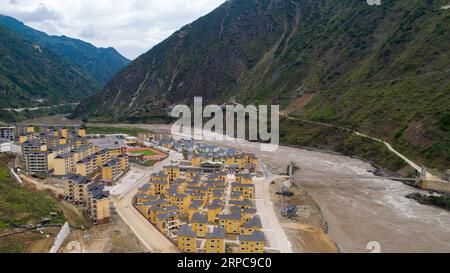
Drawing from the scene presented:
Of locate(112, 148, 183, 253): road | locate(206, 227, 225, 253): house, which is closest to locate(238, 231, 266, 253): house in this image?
locate(206, 227, 225, 253): house

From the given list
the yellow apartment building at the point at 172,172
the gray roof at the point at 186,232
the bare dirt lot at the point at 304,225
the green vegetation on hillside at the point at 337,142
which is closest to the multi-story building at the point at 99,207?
the gray roof at the point at 186,232

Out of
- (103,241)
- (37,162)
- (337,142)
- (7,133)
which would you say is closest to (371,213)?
(103,241)

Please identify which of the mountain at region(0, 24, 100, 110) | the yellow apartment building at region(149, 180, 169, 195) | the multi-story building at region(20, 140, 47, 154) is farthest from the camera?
the mountain at region(0, 24, 100, 110)

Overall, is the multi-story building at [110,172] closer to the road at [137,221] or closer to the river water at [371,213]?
the road at [137,221]

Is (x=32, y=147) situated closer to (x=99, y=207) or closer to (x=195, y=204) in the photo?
(x=99, y=207)

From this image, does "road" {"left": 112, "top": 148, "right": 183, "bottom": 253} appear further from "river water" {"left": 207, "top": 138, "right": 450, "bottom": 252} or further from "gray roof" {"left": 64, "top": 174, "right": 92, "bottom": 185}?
"river water" {"left": 207, "top": 138, "right": 450, "bottom": 252}

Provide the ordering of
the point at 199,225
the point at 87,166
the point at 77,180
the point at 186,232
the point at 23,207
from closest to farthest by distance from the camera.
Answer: the point at 186,232, the point at 23,207, the point at 199,225, the point at 77,180, the point at 87,166
